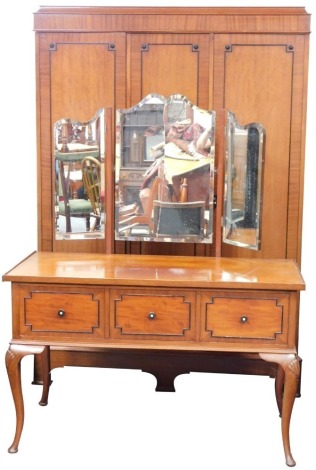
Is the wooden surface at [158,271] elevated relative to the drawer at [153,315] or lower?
elevated

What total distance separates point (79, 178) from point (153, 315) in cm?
118

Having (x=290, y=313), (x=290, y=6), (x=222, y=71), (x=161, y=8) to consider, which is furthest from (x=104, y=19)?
(x=290, y=313)

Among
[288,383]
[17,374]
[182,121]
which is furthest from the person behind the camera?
[182,121]

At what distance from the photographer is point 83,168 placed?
438cm

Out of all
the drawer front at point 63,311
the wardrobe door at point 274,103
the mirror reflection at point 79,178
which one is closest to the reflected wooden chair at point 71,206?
the mirror reflection at point 79,178

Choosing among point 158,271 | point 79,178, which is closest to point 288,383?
point 158,271

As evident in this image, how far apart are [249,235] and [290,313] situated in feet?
2.70

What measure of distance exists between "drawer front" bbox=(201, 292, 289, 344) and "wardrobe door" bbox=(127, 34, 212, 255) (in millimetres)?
1379

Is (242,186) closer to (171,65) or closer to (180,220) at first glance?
(180,220)

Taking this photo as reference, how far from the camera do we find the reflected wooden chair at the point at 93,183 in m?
4.37

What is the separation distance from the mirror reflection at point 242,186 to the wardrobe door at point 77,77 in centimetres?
76

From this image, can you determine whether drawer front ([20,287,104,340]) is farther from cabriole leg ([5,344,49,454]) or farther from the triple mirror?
the triple mirror

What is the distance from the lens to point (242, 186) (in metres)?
4.30

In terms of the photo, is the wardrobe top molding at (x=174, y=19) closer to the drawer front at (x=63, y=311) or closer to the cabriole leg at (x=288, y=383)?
the drawer front at (x=63, y=311)
